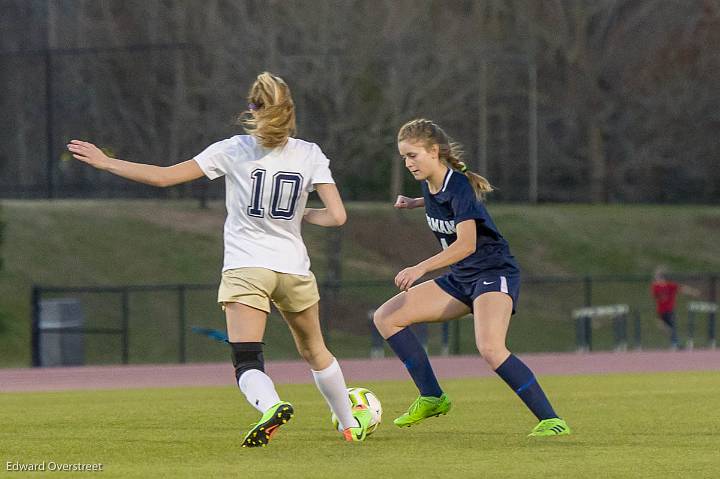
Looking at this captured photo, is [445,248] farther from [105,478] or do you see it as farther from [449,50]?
[449,50]

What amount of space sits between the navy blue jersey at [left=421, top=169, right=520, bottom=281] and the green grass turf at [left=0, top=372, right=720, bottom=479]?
0.98m

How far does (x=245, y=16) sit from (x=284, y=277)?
3744cm

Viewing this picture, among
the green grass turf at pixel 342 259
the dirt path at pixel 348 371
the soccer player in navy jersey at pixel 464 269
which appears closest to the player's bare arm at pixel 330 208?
the soccer player in navy jersey at pixel 464 269

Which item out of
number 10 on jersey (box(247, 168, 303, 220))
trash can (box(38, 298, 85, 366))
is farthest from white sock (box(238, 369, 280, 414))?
trash can (box(38, 298, 85, 366))

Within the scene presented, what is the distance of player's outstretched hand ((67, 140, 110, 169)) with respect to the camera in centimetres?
808

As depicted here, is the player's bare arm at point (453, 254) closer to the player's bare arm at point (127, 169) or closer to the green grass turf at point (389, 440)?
the green grass turf at point (389, 440)

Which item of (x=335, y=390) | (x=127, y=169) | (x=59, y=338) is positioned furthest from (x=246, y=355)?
(x=59, y=338)

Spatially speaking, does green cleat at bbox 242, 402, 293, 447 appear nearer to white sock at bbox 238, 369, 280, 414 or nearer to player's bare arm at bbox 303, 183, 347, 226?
white sock at bbox 238, 369, 280, 414

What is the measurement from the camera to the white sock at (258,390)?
823 cm

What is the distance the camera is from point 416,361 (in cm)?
992

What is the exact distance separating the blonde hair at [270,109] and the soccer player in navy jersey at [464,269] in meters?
1.16

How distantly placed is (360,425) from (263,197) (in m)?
1.56

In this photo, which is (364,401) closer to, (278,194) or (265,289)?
(265,289)

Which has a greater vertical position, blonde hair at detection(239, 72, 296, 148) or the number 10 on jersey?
blonde hair at detection(239, 72, 296, 148)
